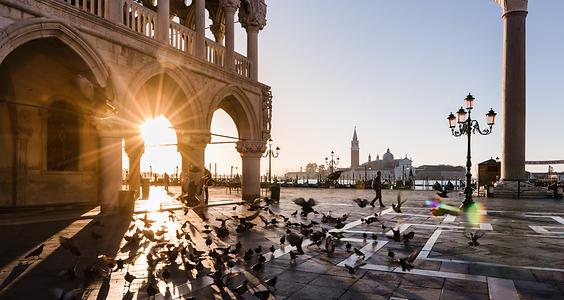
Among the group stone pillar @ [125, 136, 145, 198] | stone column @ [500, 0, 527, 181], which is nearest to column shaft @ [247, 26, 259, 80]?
stone pillar @ [125, 136, 145, 198]

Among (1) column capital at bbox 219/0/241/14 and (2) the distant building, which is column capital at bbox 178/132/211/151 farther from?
(2) the distant building

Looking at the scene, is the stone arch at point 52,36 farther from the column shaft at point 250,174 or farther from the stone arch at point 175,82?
the column shaft at point 250,174

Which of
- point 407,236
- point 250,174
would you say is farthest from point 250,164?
point 407,236

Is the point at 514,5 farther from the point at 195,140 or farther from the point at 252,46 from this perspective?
the point at 195,140

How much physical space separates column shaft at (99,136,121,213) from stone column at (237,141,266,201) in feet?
24.5

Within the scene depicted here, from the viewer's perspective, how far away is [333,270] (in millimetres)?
5945

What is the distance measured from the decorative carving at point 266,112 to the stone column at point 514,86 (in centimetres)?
1298

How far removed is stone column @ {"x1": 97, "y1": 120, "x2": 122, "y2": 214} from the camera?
11703mm

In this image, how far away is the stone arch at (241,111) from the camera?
17675 millimetres

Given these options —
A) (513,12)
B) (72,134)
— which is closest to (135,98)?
(72,134)

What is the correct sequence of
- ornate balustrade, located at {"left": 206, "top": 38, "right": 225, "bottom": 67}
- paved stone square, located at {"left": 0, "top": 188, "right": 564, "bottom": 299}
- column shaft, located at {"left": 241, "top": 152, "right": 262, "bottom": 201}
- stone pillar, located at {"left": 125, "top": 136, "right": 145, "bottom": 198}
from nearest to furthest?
1. paved stone square, located at {"left": 0, "top": 188, "right": 564, "bottom": 299}
2. stone pillar, located at {"left": 125, "top": 136, "right": 145, "bottom": 198}
3. ornate balustrade, located at {"left": 206, "top": 38, "right": 225, "bottom": 67}
4. column shaft, located at {"left": 241, "top": 152, "right": 262, "bottom": 201}

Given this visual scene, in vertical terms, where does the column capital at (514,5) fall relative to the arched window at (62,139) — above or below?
above

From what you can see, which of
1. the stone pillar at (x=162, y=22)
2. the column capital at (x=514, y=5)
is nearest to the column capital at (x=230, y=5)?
the stone pillar at (x=162, y=22)

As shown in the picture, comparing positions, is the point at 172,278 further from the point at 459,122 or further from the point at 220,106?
the point at 459,122
